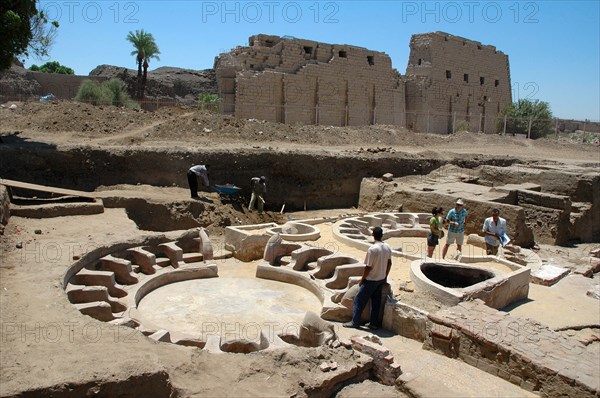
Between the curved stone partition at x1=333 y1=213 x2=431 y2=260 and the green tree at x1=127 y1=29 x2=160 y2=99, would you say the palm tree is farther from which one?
the curved stone partition at x1=333 y1=213 x2=431 y2=260

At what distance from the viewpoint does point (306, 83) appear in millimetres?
27406

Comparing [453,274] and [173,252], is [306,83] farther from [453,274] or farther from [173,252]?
[453,274]

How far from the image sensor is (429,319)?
24.2ft

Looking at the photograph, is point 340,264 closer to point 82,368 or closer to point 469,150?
point 82,368

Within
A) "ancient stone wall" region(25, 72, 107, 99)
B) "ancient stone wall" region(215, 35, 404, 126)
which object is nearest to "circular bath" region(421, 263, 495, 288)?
"ancient stone wall" region(215, 35, 404, 126)

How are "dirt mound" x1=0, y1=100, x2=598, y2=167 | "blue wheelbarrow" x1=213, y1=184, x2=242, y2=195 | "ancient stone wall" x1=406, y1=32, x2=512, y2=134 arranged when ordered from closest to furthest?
"blue wheelbarrow" x1=213, y1=184, x2=242, y2=195 → "dirt mound" x1=0, y1=100, x2=598, y2=167 → "ancient stone wall" x1=406, y1=32, x2=512, y2=134

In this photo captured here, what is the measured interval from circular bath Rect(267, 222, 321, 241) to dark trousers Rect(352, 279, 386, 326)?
168 inches

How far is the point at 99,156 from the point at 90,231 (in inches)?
232

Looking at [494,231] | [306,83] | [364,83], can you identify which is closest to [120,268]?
[494,231]

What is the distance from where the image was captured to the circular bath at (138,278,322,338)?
8047mm

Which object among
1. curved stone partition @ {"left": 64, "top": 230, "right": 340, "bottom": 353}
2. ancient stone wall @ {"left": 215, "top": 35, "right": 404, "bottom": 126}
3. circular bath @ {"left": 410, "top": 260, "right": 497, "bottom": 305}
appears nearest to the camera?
curved stone partition @ {"left": 64, "top": 230, "right": 340, "bottom": 353}

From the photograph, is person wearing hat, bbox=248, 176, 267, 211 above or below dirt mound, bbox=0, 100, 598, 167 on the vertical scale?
below

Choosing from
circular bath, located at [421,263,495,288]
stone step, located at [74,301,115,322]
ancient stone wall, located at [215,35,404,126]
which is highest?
ancient stone wall, located at [215,35,404,126]

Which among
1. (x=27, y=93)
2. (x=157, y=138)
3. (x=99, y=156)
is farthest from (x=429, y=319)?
(x=27, y=93)
